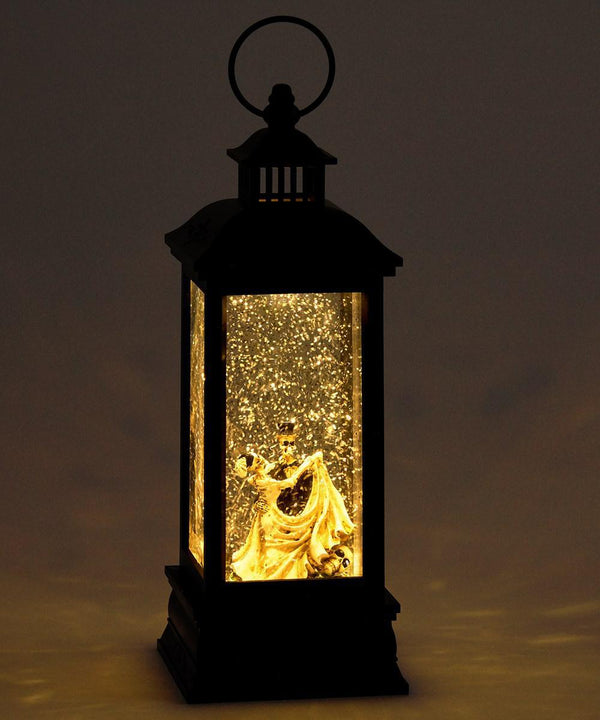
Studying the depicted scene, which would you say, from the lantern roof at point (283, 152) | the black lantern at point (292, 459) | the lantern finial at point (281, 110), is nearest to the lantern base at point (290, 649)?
the black lantern at point (292, 459)

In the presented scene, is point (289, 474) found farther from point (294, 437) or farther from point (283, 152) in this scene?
point (283, 152)

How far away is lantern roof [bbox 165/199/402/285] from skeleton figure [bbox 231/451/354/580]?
53 cm

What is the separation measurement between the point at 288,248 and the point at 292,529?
81 centimetres

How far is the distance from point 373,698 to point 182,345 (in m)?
1.20

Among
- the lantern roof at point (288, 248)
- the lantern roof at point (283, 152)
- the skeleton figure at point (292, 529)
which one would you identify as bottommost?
the skeleton figure at point (292, 529)

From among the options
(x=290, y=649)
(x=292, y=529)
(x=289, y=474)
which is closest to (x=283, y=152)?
(x=289, y=474)

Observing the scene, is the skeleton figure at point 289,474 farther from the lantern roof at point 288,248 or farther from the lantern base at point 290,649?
the lantern roof at point 288,248

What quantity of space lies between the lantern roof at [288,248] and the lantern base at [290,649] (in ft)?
2.96

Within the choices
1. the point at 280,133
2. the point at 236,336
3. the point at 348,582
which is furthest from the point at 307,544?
the point at 280,133

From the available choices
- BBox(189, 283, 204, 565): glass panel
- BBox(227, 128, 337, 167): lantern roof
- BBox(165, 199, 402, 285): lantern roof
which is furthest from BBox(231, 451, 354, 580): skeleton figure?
BBox(227, 128, 337, 167): lantern roof

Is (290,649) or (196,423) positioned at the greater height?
(196,423)

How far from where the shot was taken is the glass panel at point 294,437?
7.13m

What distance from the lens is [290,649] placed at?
23.6ft

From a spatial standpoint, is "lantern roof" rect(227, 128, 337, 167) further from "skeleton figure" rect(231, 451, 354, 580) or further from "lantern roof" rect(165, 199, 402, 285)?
"skeleton figure" rect(231, 451, 354, 580)
